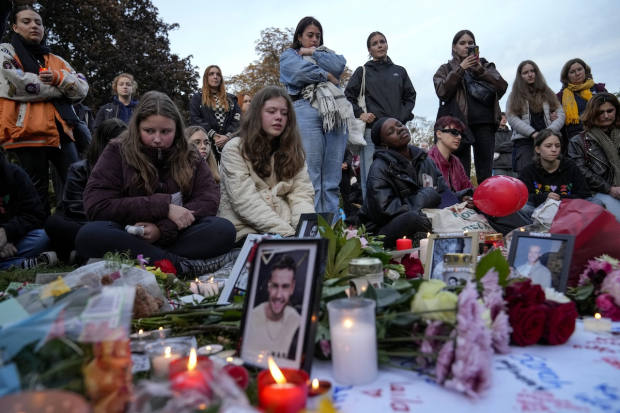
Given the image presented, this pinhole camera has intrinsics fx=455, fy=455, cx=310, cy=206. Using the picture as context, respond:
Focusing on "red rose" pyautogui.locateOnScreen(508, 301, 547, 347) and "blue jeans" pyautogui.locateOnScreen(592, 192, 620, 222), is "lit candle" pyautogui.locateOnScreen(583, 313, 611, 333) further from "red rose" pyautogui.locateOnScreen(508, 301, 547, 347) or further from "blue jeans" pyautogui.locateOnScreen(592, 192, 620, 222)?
"blue jeans" pyautogui.locateOnScreen(592, 192, 620, 222)

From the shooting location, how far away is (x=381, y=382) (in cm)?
117

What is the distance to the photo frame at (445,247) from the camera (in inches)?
73.2

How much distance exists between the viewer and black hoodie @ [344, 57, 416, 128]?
18.6ft

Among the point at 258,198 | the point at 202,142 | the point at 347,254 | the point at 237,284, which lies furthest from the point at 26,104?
the point at 347,254

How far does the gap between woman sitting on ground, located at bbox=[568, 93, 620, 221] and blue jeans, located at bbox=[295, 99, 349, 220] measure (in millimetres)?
3072

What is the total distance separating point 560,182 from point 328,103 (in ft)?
9.25

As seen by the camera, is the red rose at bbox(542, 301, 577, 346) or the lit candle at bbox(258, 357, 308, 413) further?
the red rose at bbox(542, 301, 577, 346)

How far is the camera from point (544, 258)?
1.71m

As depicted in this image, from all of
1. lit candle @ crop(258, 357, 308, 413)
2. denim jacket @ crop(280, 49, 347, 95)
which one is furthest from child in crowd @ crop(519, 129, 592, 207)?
lit candle @ crop(258, 357, 308, 413)

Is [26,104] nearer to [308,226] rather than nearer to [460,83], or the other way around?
[308,226]

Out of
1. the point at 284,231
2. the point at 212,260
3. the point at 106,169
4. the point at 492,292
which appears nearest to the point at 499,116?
the point at 284,231

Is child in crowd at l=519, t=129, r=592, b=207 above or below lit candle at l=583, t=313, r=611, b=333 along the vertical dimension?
above

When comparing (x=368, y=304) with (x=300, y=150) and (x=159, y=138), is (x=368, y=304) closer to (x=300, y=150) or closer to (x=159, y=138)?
(x=159, y=138)

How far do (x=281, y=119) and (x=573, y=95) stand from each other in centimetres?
469
